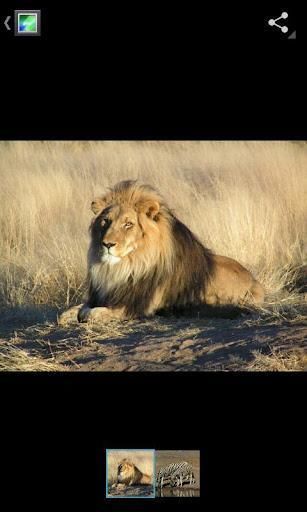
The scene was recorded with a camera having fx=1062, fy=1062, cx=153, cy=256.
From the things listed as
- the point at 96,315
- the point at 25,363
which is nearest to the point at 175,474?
the point at 25,363

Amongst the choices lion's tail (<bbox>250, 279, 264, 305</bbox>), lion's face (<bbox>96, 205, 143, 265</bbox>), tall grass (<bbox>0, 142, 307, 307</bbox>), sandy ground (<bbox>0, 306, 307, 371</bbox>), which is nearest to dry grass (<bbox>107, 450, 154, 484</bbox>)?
sandy ground (<bbox>0, 306, 307, 371</bbox>)

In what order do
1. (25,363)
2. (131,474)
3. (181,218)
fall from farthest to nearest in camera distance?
(181,218), (25,363), (131,474)

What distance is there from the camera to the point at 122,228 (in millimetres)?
7824

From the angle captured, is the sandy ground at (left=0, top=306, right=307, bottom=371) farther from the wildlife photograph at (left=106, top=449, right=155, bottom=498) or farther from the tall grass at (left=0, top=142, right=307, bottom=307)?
the tall grass at (left=0, top=142, right=307, bottom=307)

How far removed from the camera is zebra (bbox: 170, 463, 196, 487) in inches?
242

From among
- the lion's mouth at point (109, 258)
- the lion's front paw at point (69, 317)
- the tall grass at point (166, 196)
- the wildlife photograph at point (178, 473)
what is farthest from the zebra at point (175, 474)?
the tall grass at point (166, 196)

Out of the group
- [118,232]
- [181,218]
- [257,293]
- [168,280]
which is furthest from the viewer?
[181,218]

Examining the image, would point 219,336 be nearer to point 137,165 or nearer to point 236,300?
point 236,300

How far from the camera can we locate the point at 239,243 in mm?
9781

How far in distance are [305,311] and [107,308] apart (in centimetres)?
154

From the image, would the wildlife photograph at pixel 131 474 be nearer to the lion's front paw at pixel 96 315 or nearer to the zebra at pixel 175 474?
the zebra at pixel 175 474

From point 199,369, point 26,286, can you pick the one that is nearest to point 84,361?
point 199,369

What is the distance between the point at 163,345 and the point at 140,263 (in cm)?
91
